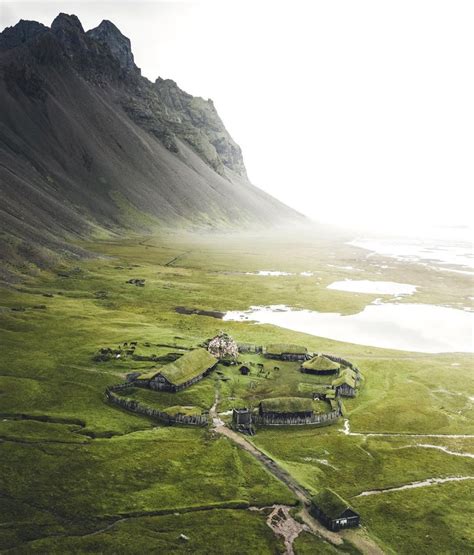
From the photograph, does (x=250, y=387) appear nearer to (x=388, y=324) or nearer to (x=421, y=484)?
(x=421, y=484)

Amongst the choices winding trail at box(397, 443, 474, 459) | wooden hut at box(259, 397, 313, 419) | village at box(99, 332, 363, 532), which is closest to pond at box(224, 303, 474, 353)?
village at box(99, 332, 363, 532)

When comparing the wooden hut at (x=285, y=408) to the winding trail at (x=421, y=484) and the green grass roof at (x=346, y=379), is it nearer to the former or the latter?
the green grass roof at (x=346, y=379)

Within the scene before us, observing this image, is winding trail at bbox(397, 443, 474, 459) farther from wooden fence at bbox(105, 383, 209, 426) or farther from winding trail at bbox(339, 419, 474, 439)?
wooden fence at bbox(105, 383, 209, 426)

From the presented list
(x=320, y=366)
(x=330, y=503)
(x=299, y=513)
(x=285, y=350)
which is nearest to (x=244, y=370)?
(x=285, y=350)

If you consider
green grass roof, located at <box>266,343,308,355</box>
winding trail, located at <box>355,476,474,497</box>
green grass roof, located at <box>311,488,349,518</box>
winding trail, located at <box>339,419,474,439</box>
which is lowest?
winding trail, located at <box>355,476,474,497</box>

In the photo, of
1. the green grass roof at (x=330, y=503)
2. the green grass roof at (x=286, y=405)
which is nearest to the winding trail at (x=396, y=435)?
the green grass roof at (x=286, y=405)

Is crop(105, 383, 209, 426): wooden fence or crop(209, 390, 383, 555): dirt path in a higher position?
crop(105, 383, 209, 426): wooden fence

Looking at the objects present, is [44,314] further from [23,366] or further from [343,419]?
[343,419]
